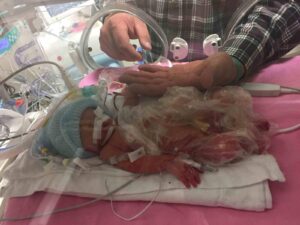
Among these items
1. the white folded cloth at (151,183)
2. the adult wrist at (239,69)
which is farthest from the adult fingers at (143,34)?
the white folded cloth at (151,183)

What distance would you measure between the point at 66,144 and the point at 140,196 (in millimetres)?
204

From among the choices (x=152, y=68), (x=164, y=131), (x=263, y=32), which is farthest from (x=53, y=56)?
(x=263, y=32)

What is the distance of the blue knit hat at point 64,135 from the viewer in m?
0.74

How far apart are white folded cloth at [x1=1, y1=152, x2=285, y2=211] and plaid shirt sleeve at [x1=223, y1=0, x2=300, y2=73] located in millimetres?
288

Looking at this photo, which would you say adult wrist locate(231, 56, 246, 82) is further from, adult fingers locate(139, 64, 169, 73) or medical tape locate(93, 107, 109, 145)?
medical tape locate(93, 107, 109, 145)

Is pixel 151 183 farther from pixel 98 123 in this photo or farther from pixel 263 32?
pixel 263 32

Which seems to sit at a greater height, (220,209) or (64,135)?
(64,135)

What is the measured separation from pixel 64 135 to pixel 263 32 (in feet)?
1.85

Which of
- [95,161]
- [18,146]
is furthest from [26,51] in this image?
[95,161]

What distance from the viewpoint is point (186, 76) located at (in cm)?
75

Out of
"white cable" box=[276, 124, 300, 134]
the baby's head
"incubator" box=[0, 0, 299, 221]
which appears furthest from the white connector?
the baby's head

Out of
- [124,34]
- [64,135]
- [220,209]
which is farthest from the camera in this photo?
[124,34]

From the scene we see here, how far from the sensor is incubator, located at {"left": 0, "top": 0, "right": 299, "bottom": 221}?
0.82 meters

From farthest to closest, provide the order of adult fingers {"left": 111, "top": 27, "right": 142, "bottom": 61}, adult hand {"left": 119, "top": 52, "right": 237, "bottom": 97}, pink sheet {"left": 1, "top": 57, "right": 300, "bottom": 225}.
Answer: adult fingers {"left": 111, "top": 27, "right": 142, "bottom": 61} → adult hand {"left": 119, "top": 52, "right": 237, "bottom": 97} → pink sheet {"left": 1, "top": 57, "right": 300, "bottom": 225}
